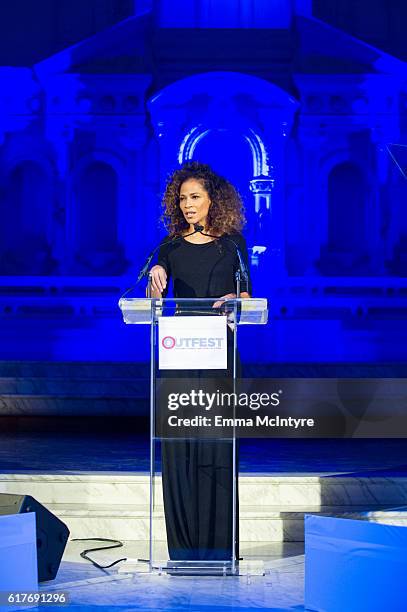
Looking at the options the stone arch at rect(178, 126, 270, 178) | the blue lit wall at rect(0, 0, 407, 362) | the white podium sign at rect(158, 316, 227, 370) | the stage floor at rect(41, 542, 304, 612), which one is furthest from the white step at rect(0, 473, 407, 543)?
the stone arch at rect(178, 126, 270, 178)

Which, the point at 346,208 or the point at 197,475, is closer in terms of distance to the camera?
the point at 197,475

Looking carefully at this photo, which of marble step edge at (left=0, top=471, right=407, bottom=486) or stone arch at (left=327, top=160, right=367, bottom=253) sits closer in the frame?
marble step edge at (left=0, top=471, right=407, bottom=486)

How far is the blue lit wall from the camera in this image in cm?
795

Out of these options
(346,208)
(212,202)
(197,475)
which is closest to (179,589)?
(197,475)

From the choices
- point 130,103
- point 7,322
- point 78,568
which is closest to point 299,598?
point 78,568

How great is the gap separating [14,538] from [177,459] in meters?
0.78

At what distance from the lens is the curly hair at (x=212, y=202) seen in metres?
3.66

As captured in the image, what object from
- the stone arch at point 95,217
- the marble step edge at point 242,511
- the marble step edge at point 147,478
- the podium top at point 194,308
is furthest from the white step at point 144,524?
the stone arch at point 95,217

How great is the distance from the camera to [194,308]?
3508 mm

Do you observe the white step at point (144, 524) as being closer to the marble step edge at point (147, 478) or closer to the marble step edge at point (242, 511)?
the marble step edge at point (242, 511)

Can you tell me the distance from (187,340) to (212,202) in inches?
21.8

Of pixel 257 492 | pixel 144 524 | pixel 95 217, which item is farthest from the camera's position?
pixel 95 217

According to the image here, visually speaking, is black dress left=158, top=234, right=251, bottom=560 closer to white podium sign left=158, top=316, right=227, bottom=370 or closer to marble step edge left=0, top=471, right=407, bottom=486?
white podium sign left=158, top=316, right=227, bottom=370

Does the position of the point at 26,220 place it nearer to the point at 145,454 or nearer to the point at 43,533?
the point at 145,454
